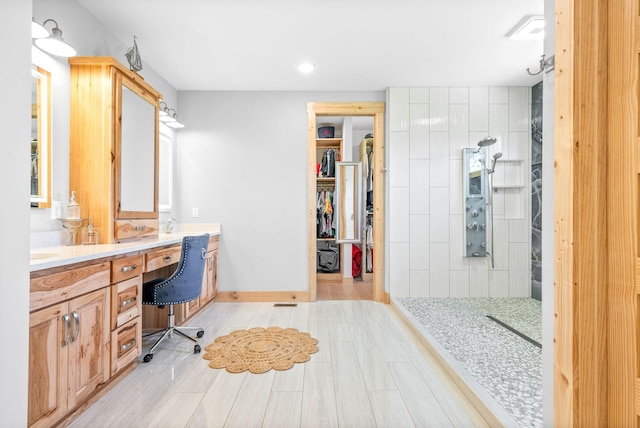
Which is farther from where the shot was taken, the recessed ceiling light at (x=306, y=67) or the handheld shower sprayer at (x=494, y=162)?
the handheld shower sprayer at (x=494, y=162)

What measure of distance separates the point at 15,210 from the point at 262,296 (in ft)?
9.80

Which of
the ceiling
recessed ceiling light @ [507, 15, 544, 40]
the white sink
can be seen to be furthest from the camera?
recessed ceiling light @ [507, 15, 544, 40]

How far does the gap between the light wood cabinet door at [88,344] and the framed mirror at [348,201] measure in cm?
334

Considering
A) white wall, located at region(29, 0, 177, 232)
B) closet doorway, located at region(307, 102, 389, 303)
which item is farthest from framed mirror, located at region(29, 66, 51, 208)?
closet doorway, located at region(307, 102, 389, 303)

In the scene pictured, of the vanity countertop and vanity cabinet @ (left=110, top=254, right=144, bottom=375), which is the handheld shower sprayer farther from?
vanity cabinet @ (left=110, top=254, right=144, bottom=375)

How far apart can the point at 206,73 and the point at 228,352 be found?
111 inches

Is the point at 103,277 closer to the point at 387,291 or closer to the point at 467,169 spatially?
the point at 387,291

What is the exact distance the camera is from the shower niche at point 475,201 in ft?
12.4

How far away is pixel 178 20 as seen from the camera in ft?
8.22

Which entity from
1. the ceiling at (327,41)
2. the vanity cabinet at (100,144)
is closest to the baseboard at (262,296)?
the vanity cabinet at (100,144)

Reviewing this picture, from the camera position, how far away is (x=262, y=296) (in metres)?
3.88

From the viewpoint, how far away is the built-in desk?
138 cm

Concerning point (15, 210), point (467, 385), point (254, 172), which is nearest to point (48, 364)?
point (15, 210)

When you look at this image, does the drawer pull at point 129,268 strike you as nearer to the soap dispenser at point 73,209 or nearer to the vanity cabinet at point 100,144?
the vanity cabinet at point 100,144
